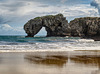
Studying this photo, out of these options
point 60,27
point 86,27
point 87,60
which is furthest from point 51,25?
point 87,60

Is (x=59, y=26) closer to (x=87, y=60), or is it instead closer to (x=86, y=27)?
(x=86, y=27)

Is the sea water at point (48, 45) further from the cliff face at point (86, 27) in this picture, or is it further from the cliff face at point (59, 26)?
the cliff face at point (59, 26)

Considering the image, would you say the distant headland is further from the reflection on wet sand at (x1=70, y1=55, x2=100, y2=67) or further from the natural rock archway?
the reflection on wet sand at (x1=70, y1=55, x2=100, y2=67)

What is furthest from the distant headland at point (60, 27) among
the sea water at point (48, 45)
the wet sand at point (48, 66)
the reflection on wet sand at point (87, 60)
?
the wet sand at point (48, 66)

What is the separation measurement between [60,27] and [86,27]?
46.3 feet

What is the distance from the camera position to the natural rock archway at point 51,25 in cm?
8106

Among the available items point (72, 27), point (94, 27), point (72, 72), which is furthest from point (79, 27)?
point (72, 72)

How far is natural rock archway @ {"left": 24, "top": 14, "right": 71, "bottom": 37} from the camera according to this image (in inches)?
3191

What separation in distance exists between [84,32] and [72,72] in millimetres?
81676

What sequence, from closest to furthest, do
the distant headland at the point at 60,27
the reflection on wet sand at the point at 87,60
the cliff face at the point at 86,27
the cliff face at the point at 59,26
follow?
the reflection on wet sand at the point at 87,60 < the cliff face at the point at 86,27 < the distant headland at the point at 60,27 < the cliff face at the point at 59,26

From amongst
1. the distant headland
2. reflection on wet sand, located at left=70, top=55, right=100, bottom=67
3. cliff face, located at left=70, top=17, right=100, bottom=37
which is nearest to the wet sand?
reflection on wet sand, located at left=70, top=55, right=100, bottom=67

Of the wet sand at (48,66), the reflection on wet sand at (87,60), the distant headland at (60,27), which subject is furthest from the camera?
the distant headland at (60,27)

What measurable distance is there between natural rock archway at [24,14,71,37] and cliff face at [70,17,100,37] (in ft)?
18.9

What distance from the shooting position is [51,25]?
8250 centimetres
